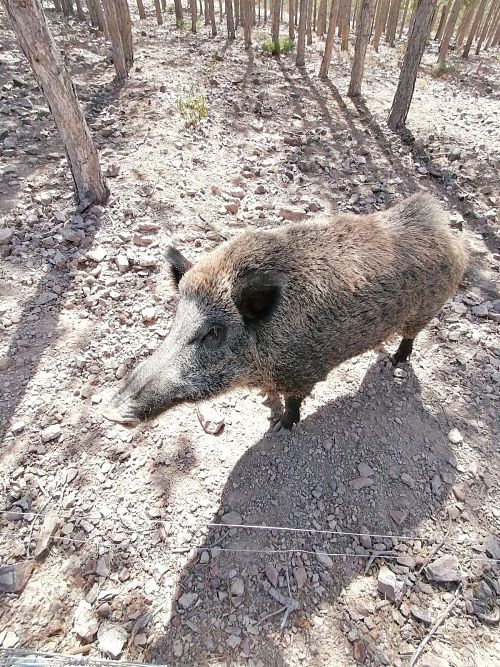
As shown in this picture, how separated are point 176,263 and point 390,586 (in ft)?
8.98

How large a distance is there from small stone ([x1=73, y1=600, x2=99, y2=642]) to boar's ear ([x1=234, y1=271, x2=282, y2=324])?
2.15 meters

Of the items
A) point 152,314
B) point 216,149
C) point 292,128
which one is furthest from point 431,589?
point 292,128

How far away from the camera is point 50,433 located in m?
3.38

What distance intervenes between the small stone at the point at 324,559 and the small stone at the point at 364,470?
0.70m

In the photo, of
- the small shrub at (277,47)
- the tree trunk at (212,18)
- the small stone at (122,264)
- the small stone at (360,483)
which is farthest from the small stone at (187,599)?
the tree trunk at (212,18)

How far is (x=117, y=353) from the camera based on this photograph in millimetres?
4020

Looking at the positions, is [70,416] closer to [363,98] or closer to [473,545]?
[473,545]

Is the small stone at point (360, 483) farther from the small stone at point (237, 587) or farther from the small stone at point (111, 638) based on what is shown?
the small stone at point (111, 638)

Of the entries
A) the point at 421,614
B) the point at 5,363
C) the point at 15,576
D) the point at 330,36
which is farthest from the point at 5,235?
the point at 330,36

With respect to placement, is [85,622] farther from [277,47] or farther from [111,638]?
[277,47]

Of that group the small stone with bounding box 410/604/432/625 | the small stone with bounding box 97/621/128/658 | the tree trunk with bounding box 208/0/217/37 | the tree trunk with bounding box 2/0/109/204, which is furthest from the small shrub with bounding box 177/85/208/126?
the tree trunk with bounding box 208/0/217/37

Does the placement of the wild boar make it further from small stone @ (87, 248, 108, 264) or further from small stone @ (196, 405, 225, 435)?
small stone @ (87, 248, 108, 264)

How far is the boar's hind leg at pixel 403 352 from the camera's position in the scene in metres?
4.02

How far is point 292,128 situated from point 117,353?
6.51m
